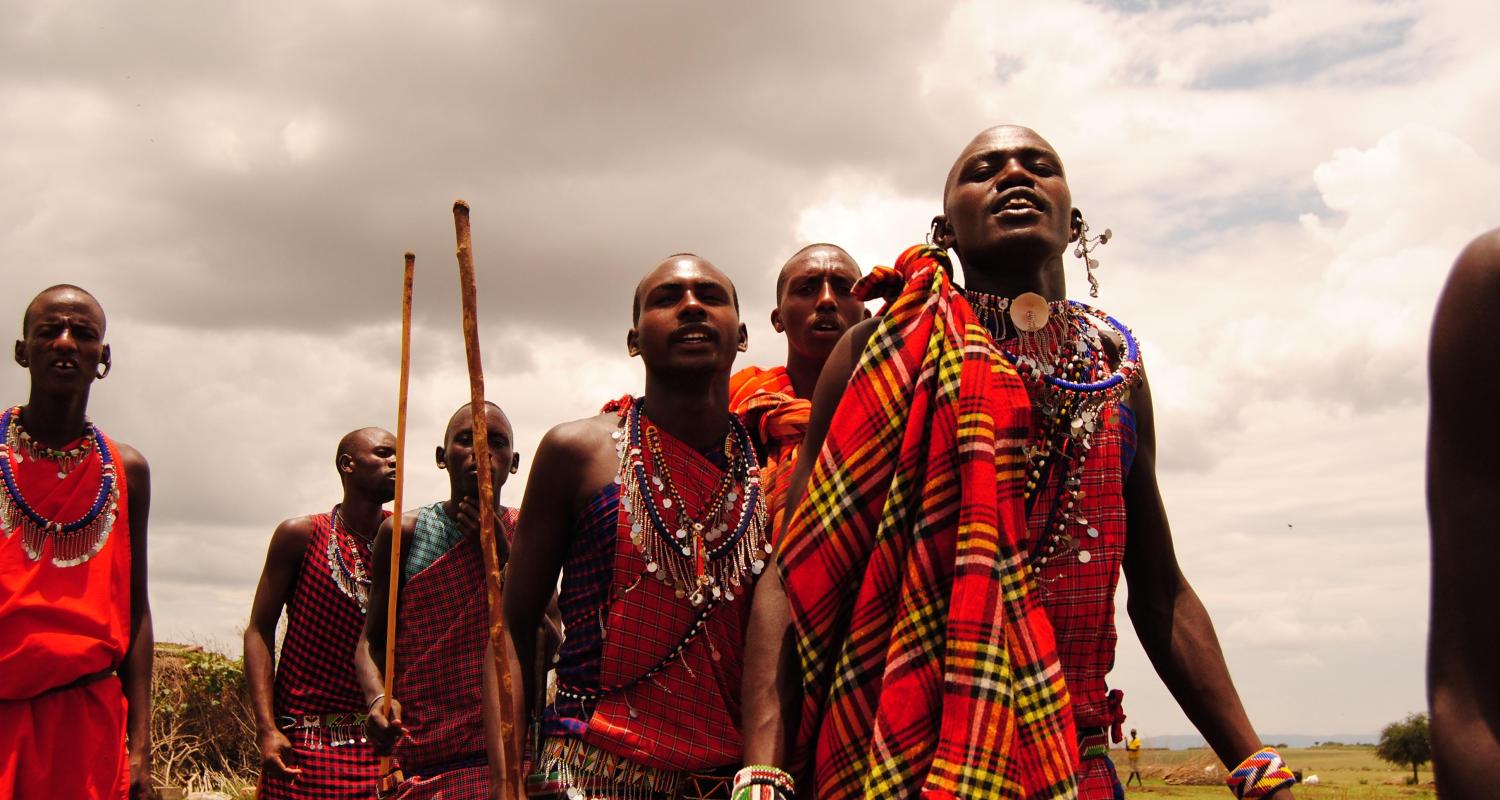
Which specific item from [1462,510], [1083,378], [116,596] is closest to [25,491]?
[116,596]

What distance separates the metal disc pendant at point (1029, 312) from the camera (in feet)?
10.6

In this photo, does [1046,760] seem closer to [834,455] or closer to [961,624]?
[961,624]

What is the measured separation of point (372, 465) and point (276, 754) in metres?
1.61

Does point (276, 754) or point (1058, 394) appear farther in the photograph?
point (276, 754)

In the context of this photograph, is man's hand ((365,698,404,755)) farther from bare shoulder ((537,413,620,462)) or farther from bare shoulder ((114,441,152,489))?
bare shoulder ((537,413,620,462))

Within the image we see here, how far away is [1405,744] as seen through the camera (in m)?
33.9

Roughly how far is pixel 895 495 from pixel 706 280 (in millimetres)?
1275

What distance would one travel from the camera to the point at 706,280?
4.03 meters

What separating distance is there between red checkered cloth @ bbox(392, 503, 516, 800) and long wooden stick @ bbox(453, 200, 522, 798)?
7.53 ft

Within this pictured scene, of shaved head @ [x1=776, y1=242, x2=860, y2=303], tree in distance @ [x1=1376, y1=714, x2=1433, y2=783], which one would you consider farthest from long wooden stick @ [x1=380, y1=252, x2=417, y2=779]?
tree in distance @ [x1=1376, y1=714, x2=1433, y2=783]

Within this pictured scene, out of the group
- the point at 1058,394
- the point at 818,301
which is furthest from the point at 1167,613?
the point at 818,301

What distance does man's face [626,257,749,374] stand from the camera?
3957 mm

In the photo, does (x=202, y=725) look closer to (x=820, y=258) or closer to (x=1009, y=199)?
(x=820, y=258)

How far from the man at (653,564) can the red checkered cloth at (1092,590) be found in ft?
3.05
